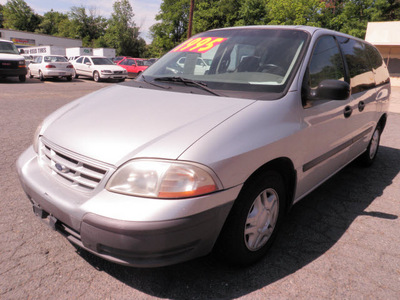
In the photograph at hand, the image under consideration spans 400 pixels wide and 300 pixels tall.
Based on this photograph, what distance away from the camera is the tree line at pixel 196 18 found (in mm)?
35125

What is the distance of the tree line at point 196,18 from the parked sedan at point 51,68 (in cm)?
2376

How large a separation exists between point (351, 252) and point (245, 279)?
972 millimetres

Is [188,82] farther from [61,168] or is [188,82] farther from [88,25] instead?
[88,25]

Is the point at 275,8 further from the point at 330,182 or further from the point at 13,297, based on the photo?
the point at 13,297

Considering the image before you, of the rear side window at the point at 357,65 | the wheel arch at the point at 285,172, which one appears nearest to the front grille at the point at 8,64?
the rear side window at the point at 357,65

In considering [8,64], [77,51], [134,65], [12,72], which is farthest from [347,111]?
[77,51]

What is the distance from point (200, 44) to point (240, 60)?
612mm

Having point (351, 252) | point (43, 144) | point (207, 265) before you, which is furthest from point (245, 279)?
point (43, 144)

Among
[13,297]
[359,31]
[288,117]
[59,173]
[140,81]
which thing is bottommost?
A: [13,297]

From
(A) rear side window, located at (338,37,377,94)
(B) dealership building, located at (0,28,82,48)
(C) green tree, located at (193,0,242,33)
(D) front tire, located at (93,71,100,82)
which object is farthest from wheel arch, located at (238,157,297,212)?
(B) dealership building, located at (0,28,82,48)

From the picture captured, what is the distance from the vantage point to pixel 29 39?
42.8 m

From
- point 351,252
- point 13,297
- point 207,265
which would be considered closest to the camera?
point 13,297

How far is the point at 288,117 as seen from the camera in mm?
2266

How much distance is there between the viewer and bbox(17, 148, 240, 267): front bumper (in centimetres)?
166
